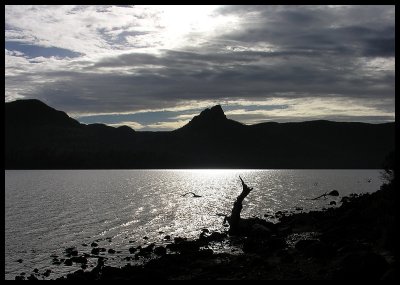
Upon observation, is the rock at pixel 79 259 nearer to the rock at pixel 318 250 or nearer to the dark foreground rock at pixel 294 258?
the dark foreground rock at pixel 294 258

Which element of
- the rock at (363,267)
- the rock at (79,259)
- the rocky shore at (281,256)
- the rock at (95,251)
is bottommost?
the rock at (95,251)

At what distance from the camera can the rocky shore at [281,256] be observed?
22.2m

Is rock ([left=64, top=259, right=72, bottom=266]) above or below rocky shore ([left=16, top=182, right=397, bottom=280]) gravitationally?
below

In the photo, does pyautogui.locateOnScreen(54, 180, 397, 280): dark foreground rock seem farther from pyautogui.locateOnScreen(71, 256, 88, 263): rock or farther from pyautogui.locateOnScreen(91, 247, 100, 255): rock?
pyautogui.locateOnScreen(91, 247, 100, 255): rock

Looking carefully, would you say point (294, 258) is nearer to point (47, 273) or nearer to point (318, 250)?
point (318, 250)

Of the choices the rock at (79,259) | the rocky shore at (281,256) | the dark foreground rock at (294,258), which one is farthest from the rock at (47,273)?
the rock at (79,259)

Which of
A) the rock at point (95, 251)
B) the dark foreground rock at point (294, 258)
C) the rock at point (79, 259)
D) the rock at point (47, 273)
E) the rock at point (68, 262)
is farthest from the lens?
the rock at point (95, 251)

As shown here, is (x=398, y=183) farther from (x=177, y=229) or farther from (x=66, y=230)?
(x=66, y=230)

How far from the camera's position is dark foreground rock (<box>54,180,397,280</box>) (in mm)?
21078

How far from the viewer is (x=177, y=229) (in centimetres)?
5366

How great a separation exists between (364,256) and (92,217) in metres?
52.8

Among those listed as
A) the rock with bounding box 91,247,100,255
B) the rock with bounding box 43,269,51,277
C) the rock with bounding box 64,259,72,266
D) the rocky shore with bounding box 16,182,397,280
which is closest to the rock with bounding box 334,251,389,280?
the rocky shore with bounding box 16,182,397,280
